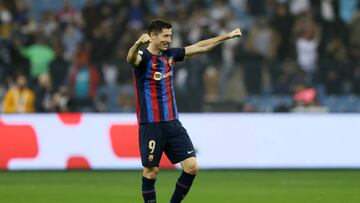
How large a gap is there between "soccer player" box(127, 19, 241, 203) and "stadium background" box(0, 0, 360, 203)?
5.90 ft

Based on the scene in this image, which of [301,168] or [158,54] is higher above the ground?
[158,54]

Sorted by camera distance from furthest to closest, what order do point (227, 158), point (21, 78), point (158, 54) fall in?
point (21, 78)
point (227, 158)
point (158, 54)

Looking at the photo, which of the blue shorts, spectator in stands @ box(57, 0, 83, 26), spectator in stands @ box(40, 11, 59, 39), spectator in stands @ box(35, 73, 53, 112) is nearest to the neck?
the blue shorts

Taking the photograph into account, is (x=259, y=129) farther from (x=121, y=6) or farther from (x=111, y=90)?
(x=121, y=6)

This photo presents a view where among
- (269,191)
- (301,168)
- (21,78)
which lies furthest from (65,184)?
(21,78)

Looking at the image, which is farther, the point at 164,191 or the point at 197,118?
the point at 197,118

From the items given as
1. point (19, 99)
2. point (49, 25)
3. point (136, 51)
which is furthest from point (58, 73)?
point (136, 51)

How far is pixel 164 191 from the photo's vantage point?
12086 millimetres

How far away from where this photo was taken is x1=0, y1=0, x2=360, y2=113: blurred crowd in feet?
60.7

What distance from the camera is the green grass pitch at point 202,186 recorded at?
1125 cm

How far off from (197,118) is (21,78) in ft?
14.4

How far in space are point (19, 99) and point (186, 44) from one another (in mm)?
3658

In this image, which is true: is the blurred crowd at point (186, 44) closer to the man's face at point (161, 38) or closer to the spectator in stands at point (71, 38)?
the spectator in stands at point (71, 38)

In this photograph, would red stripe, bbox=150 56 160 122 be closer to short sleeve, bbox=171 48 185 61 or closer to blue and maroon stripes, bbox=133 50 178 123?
blue and maroon stripes, bbox=133 50 178 123
